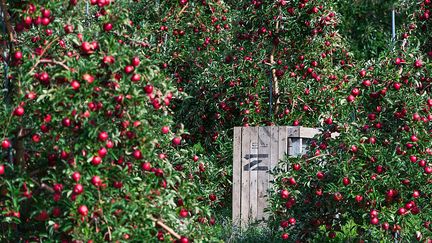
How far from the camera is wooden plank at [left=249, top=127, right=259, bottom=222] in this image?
552cm

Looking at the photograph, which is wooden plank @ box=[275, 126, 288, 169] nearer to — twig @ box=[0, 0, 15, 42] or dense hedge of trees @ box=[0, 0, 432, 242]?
dense hedge of trees @ box=[0, 0, 432, 242]

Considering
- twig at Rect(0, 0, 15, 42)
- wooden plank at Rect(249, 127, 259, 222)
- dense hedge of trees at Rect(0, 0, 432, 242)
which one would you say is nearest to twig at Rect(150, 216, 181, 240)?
dense hedge of trees at Rect(0, 0, 432, 242)

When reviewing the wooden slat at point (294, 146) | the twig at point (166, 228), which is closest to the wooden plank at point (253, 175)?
the wooden slat at point (294, 146)

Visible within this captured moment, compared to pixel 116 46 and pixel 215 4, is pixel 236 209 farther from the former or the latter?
pixel 116 46

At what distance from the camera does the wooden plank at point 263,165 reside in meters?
5.47

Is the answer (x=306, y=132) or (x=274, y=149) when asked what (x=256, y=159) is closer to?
(x=274, y=149)

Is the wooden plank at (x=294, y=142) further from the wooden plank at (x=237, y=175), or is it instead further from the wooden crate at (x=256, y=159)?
the wooden plank at (x=237, y=175)

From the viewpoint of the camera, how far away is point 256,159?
555 centimetres

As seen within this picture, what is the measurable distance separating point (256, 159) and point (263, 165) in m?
0.08

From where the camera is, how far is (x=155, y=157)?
3188 mm

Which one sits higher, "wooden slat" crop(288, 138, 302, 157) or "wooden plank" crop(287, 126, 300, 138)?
"wooden plank" crop(287, 126, 300, 138)

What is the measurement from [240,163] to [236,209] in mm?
350

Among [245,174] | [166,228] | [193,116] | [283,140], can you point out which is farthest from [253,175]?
[166,228]

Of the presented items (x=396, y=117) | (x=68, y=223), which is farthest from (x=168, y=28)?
(x=68, y=223)
